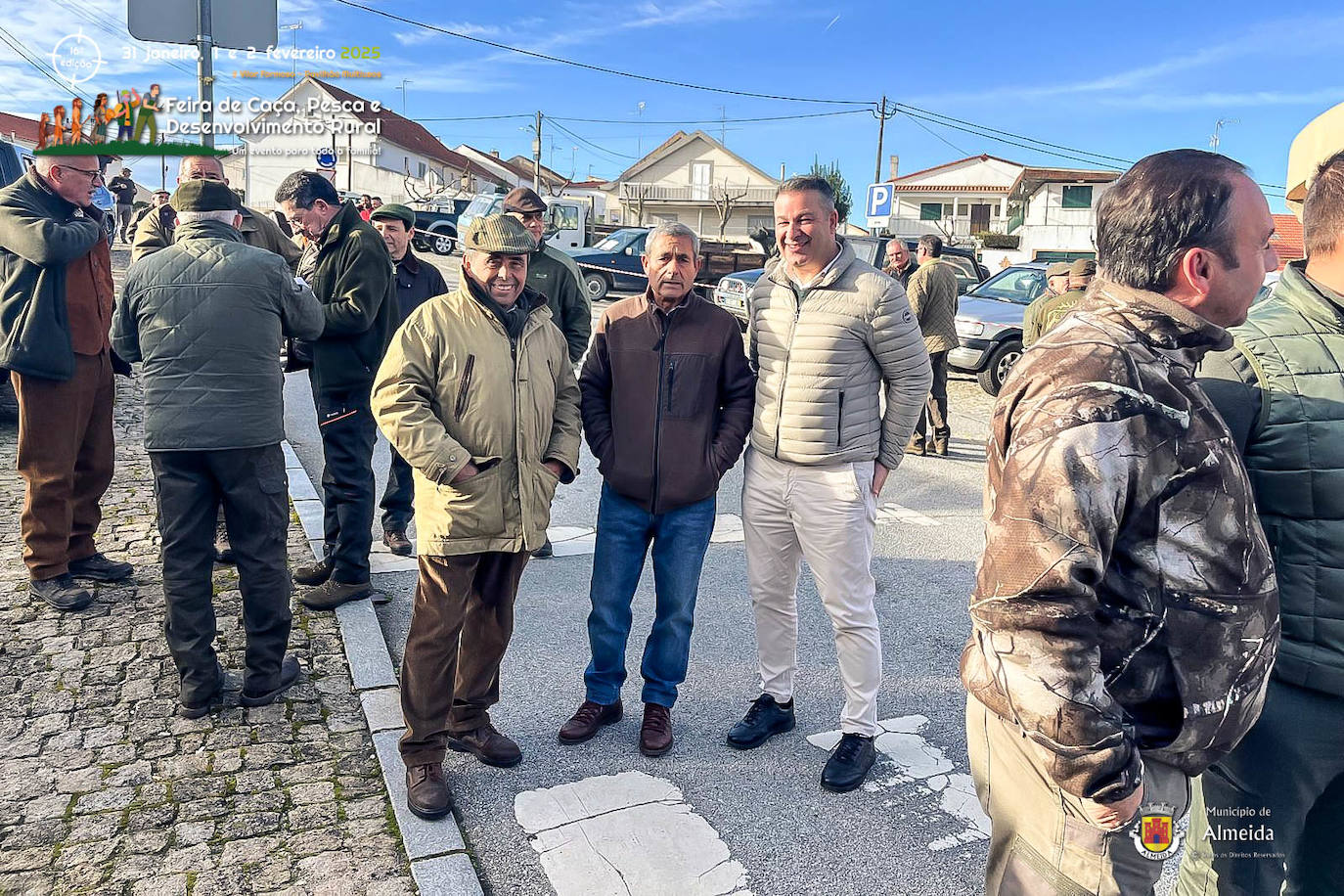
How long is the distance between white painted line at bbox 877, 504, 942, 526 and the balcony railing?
54.3m

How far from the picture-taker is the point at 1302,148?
87.6 inches

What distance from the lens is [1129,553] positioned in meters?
1.74

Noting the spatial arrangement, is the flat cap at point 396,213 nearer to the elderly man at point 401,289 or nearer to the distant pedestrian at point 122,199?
the elderly man at point 401,289

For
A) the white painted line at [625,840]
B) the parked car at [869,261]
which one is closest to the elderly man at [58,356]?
the white painted line at [625,840]

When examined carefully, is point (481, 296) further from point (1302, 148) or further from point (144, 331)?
point (1302, 148)

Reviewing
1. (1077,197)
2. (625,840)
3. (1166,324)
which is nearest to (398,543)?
(625,840)

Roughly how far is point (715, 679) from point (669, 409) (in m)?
1.36

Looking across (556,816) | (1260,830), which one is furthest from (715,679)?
(1260,830)

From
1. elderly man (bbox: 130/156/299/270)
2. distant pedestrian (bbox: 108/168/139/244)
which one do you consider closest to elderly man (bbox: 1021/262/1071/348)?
elderly man (bbox: 130/156/299/270)

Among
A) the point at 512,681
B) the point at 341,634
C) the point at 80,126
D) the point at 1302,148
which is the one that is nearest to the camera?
the point at 1302,148

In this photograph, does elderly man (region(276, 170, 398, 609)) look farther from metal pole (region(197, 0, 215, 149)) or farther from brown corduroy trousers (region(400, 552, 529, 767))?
brown corduroy trousers (region(400, 552, 529, 767))

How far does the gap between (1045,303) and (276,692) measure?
6.29 m

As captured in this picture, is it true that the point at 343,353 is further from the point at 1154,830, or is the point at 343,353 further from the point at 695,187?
the point at 695,187

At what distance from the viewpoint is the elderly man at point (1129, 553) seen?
5.50ft
